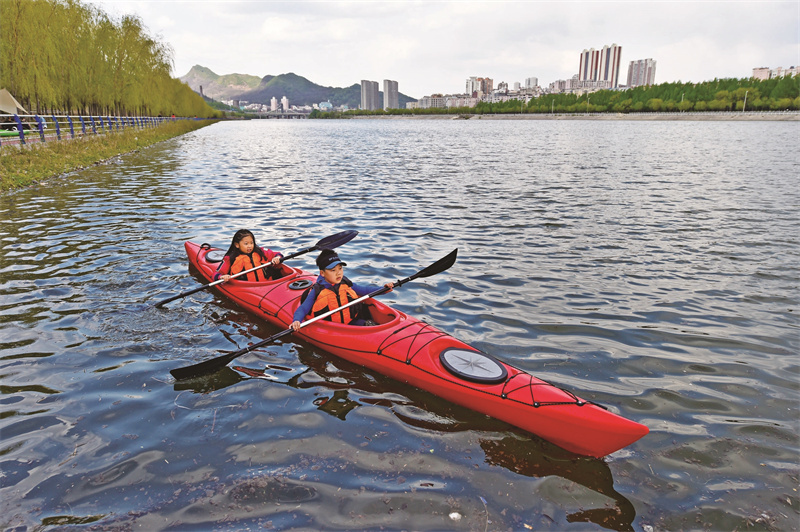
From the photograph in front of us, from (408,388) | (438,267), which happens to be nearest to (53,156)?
(438,267)

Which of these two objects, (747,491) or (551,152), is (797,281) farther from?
(551,152)

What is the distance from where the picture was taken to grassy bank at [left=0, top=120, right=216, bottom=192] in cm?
1608

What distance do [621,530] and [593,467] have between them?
0.67 m

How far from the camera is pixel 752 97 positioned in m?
99.4

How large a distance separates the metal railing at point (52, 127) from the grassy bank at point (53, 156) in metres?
0.57

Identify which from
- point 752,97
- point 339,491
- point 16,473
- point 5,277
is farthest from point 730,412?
point 752,97

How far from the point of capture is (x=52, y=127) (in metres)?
30.0

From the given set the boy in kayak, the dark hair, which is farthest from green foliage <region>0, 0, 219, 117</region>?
the boy in kayak

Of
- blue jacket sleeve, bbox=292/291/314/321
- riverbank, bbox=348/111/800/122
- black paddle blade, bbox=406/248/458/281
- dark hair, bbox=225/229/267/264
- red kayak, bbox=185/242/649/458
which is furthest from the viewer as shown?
riverbank, bbox=348/111/800/122

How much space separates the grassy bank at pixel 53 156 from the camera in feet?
52.7

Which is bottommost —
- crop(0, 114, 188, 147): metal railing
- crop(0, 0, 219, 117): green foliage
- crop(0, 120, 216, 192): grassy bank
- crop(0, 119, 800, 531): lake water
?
crop(0, 119, 800, 531): lake water

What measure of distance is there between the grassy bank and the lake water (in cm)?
468

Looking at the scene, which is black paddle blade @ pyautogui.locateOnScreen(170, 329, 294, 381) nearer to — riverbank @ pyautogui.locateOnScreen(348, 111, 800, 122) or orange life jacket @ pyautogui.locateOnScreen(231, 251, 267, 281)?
orange life jacket @ pyautogui.locateOnScreen(231, 251, 267, 281)

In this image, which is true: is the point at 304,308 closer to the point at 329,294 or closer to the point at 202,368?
the point at 329,294
